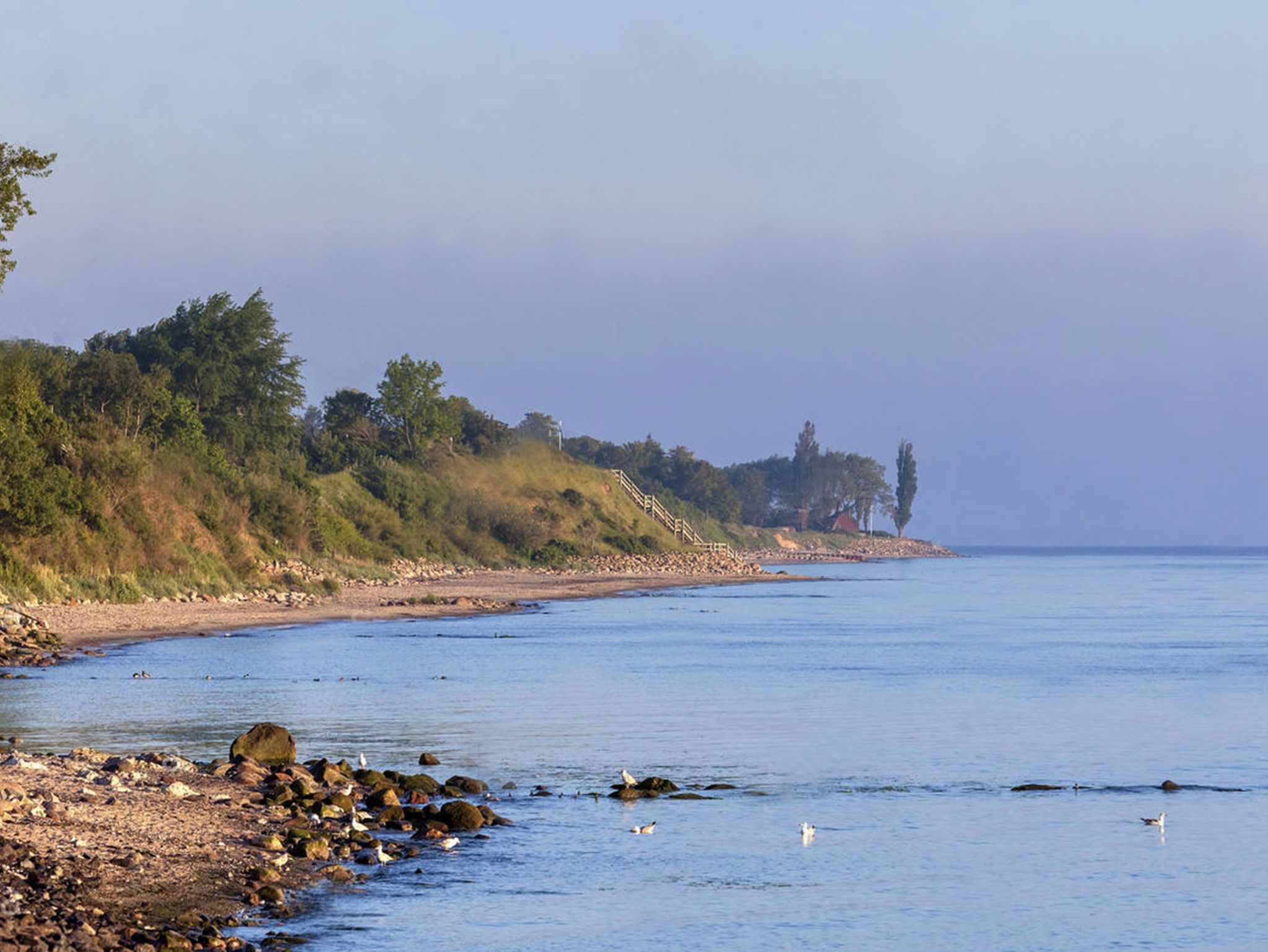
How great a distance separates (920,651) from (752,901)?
38.4 metres

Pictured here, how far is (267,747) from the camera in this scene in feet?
71.6

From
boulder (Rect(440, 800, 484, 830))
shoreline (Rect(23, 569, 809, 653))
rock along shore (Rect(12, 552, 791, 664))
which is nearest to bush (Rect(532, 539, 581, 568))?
rock along shore (Rect(12, 552, 791, 664))

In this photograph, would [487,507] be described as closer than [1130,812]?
No

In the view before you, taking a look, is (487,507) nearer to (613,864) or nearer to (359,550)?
(359,550)

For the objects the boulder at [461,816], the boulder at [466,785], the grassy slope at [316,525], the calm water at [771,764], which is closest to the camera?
the calm water at [771,764]

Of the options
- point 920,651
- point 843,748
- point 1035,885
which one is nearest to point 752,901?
point 1035,885

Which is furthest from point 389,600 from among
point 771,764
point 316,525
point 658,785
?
point 658,785

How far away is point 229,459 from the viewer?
83.4 m

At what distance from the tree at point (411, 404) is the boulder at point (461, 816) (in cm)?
9463

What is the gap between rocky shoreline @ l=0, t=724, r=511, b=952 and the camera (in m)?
12.9

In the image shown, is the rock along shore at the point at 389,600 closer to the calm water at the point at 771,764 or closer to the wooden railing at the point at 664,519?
the calm water at the point at 771,764

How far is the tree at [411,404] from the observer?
113 metres

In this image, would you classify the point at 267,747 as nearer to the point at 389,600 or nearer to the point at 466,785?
the point at 466,785

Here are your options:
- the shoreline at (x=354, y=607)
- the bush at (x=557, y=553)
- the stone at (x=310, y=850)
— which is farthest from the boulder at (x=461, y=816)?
the bush at (x=557, y=553)
